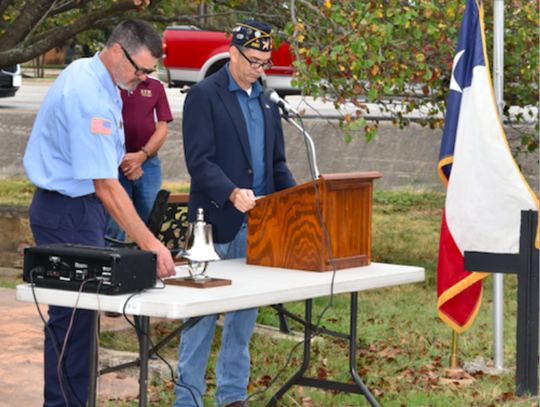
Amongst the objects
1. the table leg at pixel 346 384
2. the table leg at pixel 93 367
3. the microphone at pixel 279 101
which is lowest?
the table leg at pixel 346 384

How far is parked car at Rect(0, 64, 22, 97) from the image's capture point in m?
15.0

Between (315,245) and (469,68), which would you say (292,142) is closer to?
(469,68)

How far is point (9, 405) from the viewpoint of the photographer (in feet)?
14.1

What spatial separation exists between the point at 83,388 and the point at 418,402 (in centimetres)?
220

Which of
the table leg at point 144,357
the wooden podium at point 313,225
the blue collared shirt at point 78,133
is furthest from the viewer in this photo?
the wooden podium at point 313,225

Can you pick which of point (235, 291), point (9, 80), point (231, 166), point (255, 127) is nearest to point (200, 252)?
point (235, 291)

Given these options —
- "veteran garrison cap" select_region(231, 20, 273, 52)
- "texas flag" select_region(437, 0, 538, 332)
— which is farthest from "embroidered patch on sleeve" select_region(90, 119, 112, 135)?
"texas flag" select_region(437, 0, 538, 332)

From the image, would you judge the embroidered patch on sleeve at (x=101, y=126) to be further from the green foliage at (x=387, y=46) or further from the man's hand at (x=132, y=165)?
the green foliage at (x=387, y=46)

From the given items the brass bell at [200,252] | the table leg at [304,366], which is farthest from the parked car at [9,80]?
the brass bell at [200,252]

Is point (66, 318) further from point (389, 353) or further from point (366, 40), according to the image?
point (366, 40)

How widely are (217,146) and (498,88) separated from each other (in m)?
2.28

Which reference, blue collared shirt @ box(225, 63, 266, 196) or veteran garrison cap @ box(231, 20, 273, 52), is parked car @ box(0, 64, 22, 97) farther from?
veteran garrison cap @ box(231, 20, 273, 52)

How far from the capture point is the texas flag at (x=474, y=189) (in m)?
4.91

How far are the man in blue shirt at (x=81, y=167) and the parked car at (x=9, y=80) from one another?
40.7 feet
